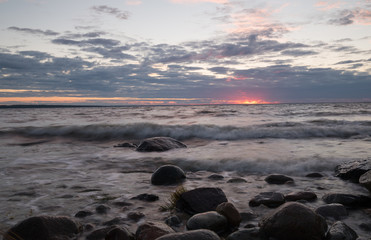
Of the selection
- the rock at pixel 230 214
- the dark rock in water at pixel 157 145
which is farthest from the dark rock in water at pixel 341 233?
the dark rock in water at pixel 157 145

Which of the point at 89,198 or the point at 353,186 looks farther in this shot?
the point at 353,186

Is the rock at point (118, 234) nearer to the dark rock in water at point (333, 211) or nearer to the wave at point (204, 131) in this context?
the dark rock in water at point (333, 211)

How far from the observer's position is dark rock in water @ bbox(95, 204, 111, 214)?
134 inches

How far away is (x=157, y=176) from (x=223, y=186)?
1191 millimetres

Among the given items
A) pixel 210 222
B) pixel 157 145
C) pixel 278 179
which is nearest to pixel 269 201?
pixel 210 222

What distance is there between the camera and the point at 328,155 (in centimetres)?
674

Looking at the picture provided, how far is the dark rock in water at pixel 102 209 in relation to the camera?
3.41m

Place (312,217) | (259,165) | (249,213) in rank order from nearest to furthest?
(312,217)
(249,213)
(259,165)

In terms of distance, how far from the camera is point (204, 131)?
13.2 metres

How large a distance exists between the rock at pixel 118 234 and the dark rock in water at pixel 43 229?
0.43m

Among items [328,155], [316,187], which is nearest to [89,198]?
→ [316,187]

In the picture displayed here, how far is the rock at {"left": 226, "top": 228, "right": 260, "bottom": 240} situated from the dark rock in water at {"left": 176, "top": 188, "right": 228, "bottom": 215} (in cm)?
62

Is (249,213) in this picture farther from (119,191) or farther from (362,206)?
(119,191)

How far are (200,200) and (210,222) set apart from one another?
1.85 ft
